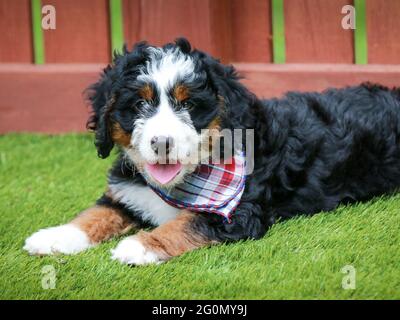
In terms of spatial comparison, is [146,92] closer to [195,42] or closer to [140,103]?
[140,103]

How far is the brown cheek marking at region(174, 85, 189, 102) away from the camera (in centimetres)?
349

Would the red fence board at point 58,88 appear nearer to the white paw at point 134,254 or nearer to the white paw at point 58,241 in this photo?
the white paw at point 58,241

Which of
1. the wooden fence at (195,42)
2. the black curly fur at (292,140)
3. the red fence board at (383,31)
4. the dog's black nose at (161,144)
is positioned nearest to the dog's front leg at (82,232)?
the black curly fur at (292,140)

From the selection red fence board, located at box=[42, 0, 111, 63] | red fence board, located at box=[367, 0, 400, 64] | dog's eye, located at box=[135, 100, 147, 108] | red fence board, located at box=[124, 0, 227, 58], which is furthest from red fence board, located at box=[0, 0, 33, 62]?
dog's eye, located at box=[135, 100, 147, 108]

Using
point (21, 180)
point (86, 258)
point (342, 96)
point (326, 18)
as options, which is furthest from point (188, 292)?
point (326, 18)

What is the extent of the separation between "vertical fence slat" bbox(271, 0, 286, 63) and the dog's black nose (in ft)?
8.53

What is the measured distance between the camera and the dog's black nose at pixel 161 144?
3387 mm

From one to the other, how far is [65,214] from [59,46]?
2.16 metres

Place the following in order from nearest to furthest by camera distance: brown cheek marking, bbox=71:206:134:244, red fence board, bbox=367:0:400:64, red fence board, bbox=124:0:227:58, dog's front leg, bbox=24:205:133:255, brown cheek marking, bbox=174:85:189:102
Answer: brown cheek marking, bbox=174:85:189:102, dog's front leg, bbox=24:205:133:255, brown cheek marking, bbox=71:206:134:244, red fence board, bbox=367:0:400:64, red fence board, bbox=124:0:227:58

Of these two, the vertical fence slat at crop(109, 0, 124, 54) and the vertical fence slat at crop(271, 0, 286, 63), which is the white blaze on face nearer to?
the vertical fence slat at crop(271, 0, 286, 63)

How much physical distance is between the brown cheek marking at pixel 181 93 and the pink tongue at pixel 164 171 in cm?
34

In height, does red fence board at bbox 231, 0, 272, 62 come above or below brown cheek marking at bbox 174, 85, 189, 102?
above

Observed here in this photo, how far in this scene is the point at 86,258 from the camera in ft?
11.4
